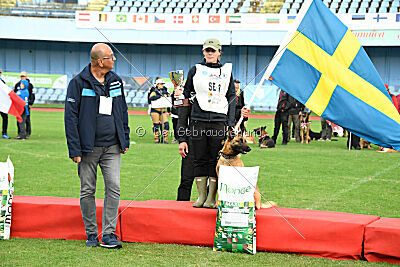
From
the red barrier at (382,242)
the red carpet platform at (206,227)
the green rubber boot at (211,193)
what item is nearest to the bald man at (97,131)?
the red carpet platform at (206,227)

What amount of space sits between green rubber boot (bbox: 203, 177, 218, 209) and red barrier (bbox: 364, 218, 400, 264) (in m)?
1.60

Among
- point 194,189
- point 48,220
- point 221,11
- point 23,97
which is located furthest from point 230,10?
point 48,220

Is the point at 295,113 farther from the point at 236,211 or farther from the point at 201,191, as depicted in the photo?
the point at 236,211

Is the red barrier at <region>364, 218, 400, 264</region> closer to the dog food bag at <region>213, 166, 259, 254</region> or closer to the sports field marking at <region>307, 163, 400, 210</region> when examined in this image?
the dog food bag at <region>213, 166, 259, 254</region>

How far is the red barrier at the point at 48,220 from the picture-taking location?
6.04m

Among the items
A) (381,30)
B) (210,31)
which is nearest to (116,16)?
(210,31)

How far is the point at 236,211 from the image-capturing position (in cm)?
561

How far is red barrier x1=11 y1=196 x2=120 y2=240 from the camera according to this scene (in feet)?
19.8

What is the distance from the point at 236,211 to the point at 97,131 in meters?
1.58

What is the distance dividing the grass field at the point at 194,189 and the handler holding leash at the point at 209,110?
2.81 ft

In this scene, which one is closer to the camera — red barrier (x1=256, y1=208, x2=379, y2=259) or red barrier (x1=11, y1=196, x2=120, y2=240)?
red barrier (x1=256, y1=208, x2=379, y2=259)

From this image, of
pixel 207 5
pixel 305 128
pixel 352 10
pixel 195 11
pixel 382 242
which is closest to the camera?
pixel 382 242

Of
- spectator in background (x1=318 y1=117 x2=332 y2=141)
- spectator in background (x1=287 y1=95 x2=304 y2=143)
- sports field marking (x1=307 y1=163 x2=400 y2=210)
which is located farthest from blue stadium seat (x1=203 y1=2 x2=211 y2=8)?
sports field marking (x1=307 y1=163 x2=400 y2=210)

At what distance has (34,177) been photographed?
34.3 ft
